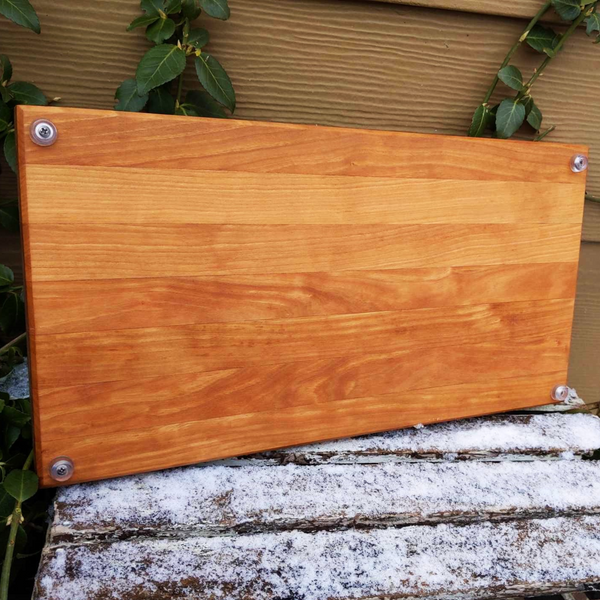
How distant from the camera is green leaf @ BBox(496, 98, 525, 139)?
49.5 inches

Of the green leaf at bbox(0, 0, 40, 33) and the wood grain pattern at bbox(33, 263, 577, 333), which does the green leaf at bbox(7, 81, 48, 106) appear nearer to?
the green leaf at bbox(0, 0, 40, 33)

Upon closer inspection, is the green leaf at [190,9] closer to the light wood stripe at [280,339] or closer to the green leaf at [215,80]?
the green leaf at [215,80]

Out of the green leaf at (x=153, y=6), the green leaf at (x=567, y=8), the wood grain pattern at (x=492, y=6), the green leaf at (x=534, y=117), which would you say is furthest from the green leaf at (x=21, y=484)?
the green leaf at (x=567, y=8)

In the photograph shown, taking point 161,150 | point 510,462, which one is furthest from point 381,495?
point 161,150

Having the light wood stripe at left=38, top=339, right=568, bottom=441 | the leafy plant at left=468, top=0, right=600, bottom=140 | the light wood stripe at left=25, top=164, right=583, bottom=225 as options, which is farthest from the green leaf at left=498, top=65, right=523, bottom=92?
the light wood stripe at left=38, top=339, right=568, bottom=441

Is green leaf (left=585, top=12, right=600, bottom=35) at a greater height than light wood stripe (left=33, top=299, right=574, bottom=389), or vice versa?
green leaf (left=585, top=12, right=600, bottom=35)

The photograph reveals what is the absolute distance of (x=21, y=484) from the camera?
0.85m

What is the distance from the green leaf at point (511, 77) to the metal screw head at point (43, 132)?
911mm

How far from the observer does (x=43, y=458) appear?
854mm

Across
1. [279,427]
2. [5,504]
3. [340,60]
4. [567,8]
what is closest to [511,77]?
[567,8]

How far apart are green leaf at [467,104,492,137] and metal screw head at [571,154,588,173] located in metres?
0.22

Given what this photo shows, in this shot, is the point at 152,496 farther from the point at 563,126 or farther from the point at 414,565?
the point at 563,126

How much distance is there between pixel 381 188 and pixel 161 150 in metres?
0.37

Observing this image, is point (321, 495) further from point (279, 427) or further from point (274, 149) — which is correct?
point (274, 149)
